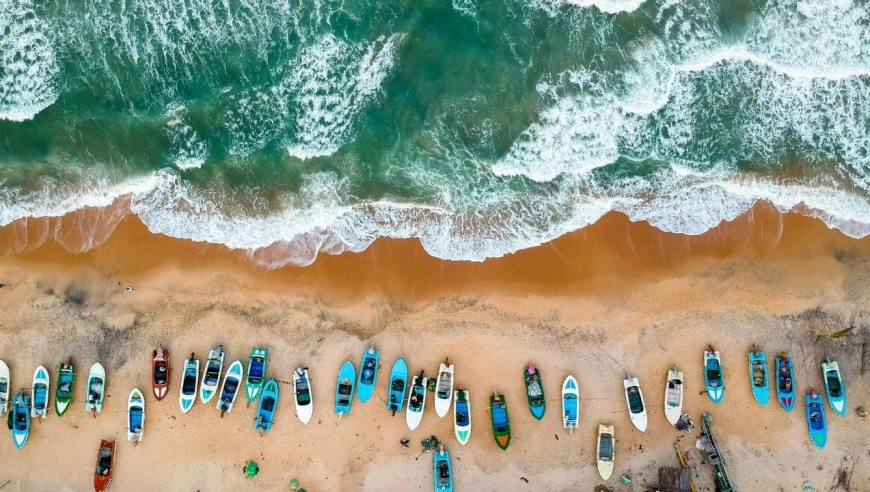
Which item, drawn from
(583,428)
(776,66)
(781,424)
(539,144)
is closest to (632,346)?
(583,428)

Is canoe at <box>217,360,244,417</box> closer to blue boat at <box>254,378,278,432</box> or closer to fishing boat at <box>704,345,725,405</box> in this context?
blue boat at <box>254,378,278,432</box>

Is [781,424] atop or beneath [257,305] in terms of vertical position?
beneath

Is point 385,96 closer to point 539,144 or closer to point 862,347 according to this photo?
point 539,144

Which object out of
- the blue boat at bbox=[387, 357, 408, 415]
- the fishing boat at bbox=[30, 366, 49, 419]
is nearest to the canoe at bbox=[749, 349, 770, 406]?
the blue boat at bbox=[387, 357, 408, 415]

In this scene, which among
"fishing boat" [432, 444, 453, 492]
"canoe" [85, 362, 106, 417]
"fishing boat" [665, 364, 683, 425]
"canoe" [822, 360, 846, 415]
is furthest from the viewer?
"fishing boat" [432, 444, 453, 492]

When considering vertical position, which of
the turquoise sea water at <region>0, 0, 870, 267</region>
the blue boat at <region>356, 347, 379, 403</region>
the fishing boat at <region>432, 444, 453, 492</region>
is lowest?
the fishing boat at <region>432, 444, 453, 492</region>

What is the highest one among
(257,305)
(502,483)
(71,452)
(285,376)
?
(257,305)

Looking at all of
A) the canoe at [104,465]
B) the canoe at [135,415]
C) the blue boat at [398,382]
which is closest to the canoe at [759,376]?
the blue boat at [398,382]
